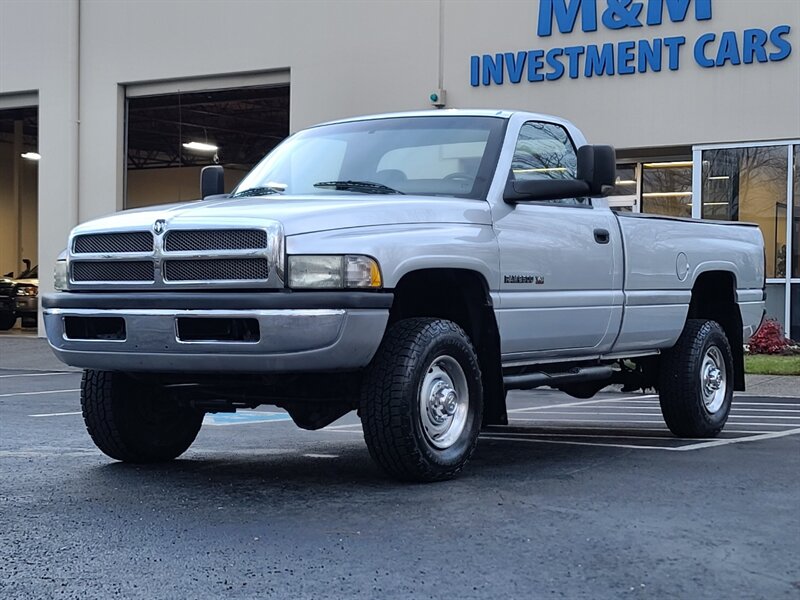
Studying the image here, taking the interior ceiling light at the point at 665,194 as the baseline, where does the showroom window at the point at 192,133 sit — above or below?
above

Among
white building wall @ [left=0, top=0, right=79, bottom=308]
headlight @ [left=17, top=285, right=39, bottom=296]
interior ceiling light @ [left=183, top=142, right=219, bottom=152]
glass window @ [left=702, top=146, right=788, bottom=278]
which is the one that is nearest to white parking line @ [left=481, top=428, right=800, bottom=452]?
glass window @ [left=702, top=146, right=788, bottom=278]

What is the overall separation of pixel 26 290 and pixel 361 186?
78.1 ft

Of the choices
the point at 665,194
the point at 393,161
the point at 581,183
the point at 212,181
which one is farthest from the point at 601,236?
the point at 665,194

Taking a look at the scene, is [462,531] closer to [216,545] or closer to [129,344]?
[216,545]

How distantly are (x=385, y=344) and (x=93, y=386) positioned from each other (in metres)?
1.82

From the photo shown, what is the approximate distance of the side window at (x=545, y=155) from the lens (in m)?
7.25

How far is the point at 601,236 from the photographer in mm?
7500

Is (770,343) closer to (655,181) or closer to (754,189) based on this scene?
(754,189)

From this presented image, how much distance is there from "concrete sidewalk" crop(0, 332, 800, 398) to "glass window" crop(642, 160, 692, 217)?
537 centimetres

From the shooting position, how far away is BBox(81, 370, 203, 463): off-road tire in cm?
673

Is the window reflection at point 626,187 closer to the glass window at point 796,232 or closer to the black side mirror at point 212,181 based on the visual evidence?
the glass window at point 796,232

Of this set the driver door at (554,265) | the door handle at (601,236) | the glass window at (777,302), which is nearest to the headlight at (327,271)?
the driver door at (554,265)

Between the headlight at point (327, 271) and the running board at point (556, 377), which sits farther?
the running board at point (556, 377)

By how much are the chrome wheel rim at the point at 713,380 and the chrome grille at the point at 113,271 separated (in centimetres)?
426
